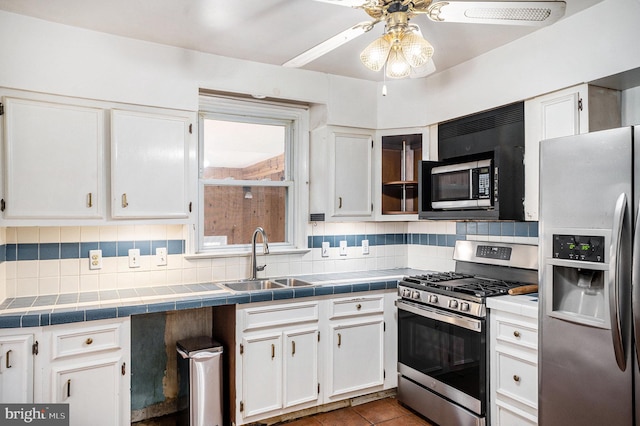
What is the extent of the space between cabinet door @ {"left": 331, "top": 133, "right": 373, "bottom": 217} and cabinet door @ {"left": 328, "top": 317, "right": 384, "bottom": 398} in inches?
33.7

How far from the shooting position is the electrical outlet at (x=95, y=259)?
2.65m

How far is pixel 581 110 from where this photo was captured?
2.28 metres

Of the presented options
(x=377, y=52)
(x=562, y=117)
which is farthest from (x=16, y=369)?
(x=562, y=117)

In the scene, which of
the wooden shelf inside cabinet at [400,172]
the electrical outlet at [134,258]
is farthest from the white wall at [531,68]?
the electrical outlet at [134,258]

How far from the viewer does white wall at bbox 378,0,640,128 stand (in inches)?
82.5

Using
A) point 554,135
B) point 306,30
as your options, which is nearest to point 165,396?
point 306,30

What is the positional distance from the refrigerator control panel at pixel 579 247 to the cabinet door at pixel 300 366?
156 cm

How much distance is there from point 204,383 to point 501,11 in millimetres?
2437

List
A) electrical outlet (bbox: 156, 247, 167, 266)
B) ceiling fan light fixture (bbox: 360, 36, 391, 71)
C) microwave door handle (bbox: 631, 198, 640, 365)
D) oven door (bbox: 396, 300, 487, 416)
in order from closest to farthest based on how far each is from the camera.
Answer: microwave door handle (bbox: 631, 198, 640, 365)
ceiling fan light fixture (bbox: 360, 36, 391, 71)
oven door (bbox: 396, 300, 487, 416)
electrical outlet (bbox: 156, 247, 167, 266)

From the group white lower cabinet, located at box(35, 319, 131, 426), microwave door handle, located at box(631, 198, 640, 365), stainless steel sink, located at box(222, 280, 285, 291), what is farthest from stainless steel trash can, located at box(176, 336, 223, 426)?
microwave door handle, located at box(631, 198, 640, 365)

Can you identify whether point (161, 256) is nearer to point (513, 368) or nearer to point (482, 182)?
point (482, 182)

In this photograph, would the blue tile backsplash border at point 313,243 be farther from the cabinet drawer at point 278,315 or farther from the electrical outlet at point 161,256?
the cabinet drawer at point 278,315

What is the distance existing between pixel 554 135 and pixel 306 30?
1.54m

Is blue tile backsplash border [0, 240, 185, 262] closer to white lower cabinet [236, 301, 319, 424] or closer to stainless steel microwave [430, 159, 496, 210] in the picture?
white lower cabinet [236, 301, 319, 424]
